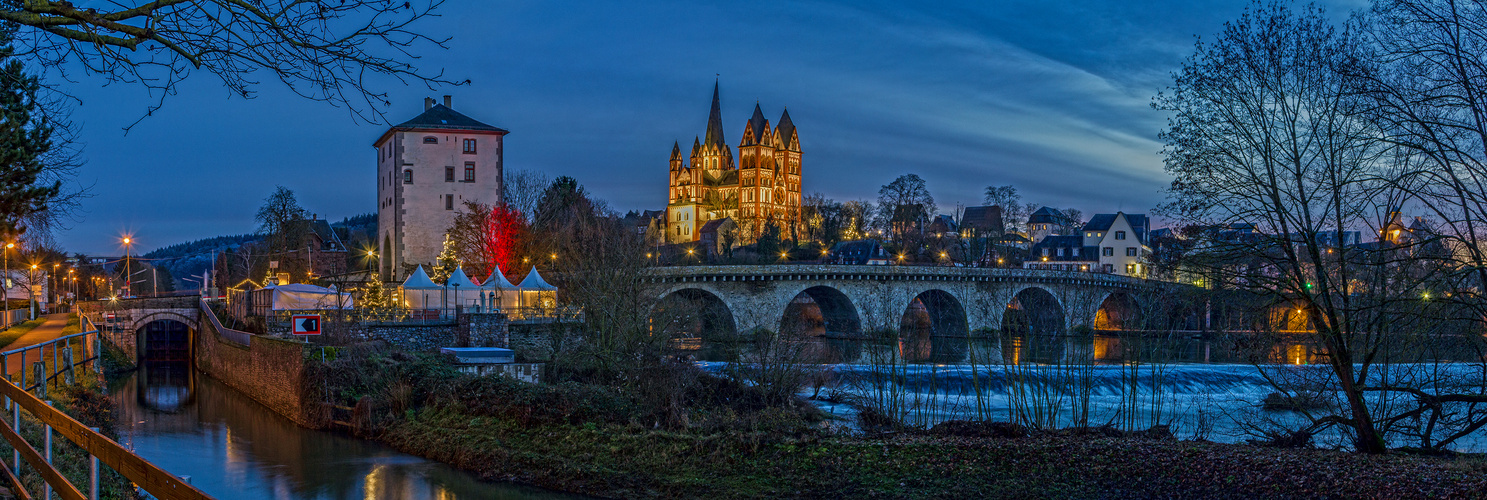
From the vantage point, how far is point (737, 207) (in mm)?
168875

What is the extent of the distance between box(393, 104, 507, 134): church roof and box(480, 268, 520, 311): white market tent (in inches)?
641

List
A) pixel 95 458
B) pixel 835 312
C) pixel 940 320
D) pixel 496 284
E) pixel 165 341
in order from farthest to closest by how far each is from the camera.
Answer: pixel 940 320 → pixel 835 312 → pixel 165 341 → pixel 496 284 → pixel 95 458

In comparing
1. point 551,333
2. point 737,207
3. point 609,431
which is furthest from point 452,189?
point 737,207

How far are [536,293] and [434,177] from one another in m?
17.4

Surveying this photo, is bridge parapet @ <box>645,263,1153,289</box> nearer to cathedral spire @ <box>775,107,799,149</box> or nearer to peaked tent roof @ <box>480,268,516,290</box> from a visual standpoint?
peaked tent roof @ <box>480,268,516,290</box>

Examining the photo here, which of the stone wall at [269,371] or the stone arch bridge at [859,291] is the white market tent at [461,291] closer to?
the stone wall at [269,371]

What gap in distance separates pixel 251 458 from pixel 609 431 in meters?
8.10

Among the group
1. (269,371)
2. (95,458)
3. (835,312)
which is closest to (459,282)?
(269,371)

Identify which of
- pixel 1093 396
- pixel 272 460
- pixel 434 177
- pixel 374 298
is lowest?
pixel 1093 396

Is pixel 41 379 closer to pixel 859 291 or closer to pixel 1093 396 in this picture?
pixel 1093 396

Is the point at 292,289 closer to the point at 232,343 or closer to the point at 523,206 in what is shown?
the point at 232,343

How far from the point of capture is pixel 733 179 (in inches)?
6742

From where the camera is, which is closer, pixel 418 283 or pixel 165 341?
pixel 418 283

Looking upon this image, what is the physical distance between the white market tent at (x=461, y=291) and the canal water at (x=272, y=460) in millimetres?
10328
